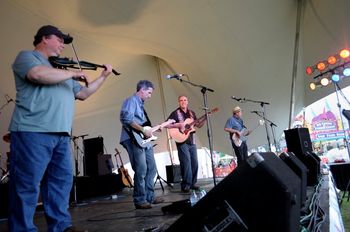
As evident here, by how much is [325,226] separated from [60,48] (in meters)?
1.79

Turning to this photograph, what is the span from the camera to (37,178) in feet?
5.32

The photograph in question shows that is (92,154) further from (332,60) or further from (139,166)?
(332,60)

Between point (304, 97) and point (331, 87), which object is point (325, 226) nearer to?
point (331, 87)

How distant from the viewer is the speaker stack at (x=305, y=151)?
11.1 feet

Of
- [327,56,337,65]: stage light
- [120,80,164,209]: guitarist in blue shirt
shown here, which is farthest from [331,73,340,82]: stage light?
[120,80,164,209]: guitarist in blue shirt

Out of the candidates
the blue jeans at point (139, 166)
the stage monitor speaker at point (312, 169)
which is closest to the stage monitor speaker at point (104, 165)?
the blue jeans at point (139, 166)

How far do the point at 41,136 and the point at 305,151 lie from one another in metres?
3.14

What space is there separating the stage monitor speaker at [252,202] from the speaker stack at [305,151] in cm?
265

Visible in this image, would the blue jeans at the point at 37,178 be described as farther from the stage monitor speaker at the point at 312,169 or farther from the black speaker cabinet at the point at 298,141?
the black speaker cabinet at the point at 298,141

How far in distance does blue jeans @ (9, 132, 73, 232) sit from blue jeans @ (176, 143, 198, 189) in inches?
109

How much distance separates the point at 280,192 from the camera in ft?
2.97

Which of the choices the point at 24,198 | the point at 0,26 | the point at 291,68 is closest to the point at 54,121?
the point at 24,198

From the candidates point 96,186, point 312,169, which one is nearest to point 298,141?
point 312,169

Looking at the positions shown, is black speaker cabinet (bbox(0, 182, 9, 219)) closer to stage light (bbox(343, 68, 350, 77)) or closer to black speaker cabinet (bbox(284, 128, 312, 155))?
black speaker cabinet (bbox(284, 128, 312, 155))
